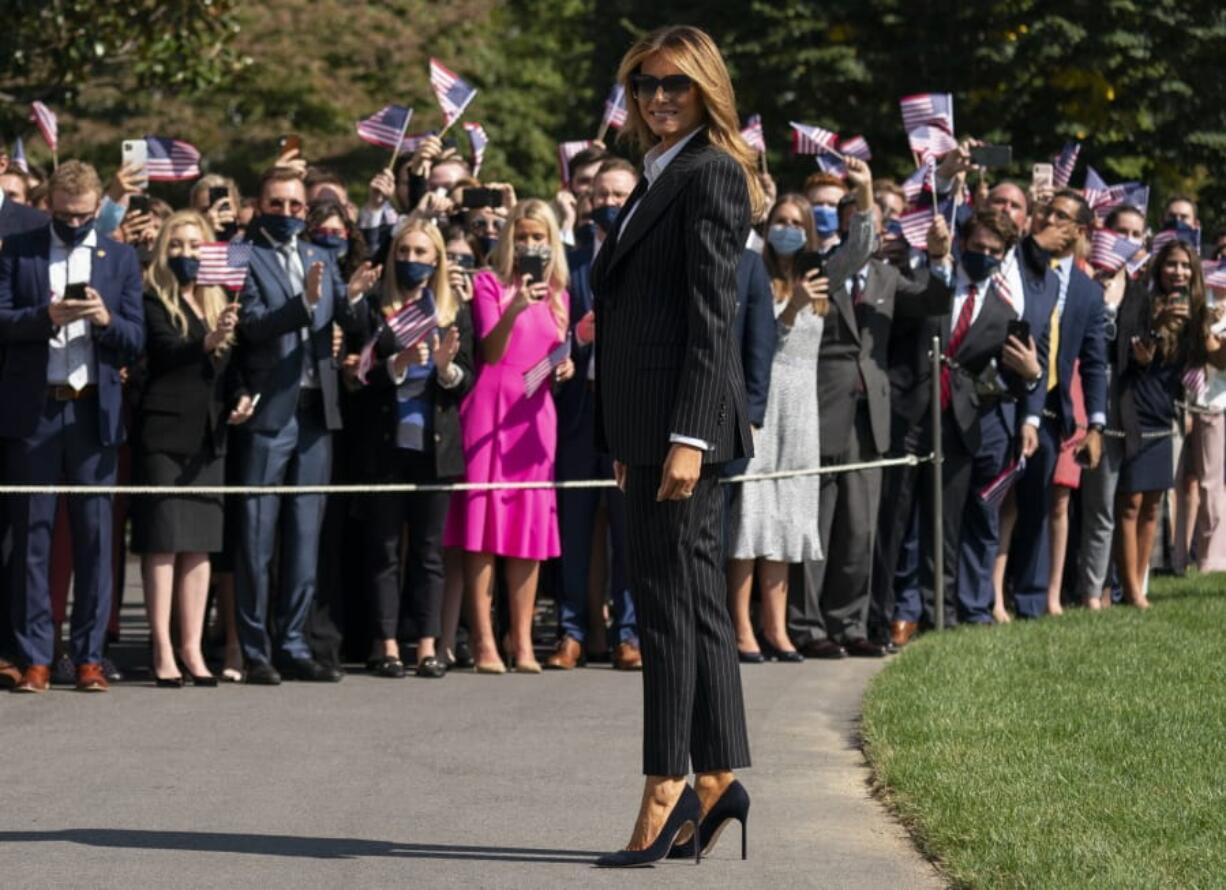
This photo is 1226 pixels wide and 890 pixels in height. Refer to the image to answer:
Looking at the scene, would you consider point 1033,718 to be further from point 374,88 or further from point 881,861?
point 374,88

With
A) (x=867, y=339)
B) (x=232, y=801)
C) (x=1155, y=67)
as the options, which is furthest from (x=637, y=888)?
(x=1155, y=67)

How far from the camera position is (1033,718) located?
1083 centimetres

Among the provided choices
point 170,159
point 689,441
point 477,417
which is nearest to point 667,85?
point 689,441

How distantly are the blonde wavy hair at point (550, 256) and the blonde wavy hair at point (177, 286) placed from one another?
1.54 m

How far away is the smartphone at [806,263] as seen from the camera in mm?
14148

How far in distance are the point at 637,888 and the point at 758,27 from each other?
29561 mm

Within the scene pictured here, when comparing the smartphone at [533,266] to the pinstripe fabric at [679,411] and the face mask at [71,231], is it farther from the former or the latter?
the pinstripe fabric at [679,411]

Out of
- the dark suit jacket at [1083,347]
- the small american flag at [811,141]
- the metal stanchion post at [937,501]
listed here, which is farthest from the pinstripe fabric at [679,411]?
the small american flag at [811,141]

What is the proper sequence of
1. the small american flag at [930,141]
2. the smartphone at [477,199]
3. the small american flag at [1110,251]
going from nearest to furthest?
the smartphone at [477,199] → the small american flag at [1110,251] → the small american flag at [930,141]

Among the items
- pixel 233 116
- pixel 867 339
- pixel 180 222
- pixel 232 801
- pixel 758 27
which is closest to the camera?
pixel 232 801

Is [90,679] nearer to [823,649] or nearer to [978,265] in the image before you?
[823,649]

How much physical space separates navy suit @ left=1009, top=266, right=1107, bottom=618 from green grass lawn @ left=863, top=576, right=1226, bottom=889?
106 cm

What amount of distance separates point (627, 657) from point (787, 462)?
1.43 meters

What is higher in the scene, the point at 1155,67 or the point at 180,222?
the point at 1155,67
